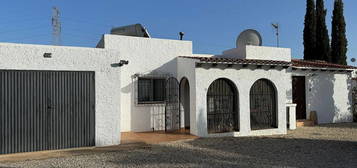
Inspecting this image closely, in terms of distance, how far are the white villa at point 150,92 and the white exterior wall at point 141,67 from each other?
5 centimetres

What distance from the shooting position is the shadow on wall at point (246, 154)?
25.9ft

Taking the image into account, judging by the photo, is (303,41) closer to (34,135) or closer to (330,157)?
(330,157)

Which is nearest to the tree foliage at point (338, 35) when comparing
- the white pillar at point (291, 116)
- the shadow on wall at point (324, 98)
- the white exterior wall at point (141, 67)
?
the shadow on wall at point (324, 98)

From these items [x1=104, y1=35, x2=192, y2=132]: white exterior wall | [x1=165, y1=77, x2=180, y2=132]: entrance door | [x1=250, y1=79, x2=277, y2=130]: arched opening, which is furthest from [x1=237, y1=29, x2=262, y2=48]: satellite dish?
[x1=165, y1=77, x2=180, y2=132]: entrance door

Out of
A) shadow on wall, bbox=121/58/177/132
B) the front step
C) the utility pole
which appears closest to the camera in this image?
shadow on wall, bbox=121/58/177/132

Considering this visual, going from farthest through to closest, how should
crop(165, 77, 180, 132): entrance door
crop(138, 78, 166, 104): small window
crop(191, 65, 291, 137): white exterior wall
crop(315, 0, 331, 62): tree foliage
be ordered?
crop(315, 0, 331, 62): tree foliage < crop(165, 77, 180, 132): entrance door < crop(138, 78, 166, 104): small window < crop(191, 65, 291, 137): white exterior wall

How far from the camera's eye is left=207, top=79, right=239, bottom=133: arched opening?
41.5 feet

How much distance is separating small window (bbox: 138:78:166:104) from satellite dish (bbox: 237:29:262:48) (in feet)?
19.3

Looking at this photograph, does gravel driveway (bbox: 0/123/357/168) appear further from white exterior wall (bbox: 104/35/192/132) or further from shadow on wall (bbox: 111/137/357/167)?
white exterior wall (bbox: 104/35/192/132)

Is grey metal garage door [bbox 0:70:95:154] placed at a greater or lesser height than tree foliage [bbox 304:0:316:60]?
lesser

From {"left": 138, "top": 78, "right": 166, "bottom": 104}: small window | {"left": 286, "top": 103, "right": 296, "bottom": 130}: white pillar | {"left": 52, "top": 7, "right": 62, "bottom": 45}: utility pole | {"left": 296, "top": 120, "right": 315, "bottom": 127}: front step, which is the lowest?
{"left": 296, "top": 120, "right": 315, "bottom": 127}: front step

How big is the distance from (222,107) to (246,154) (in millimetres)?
3986

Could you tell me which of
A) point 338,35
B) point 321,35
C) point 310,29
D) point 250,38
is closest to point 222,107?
point 250,38

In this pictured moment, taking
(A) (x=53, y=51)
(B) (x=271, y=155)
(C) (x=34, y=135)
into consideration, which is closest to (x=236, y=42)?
(B) (x=271, y=155)
